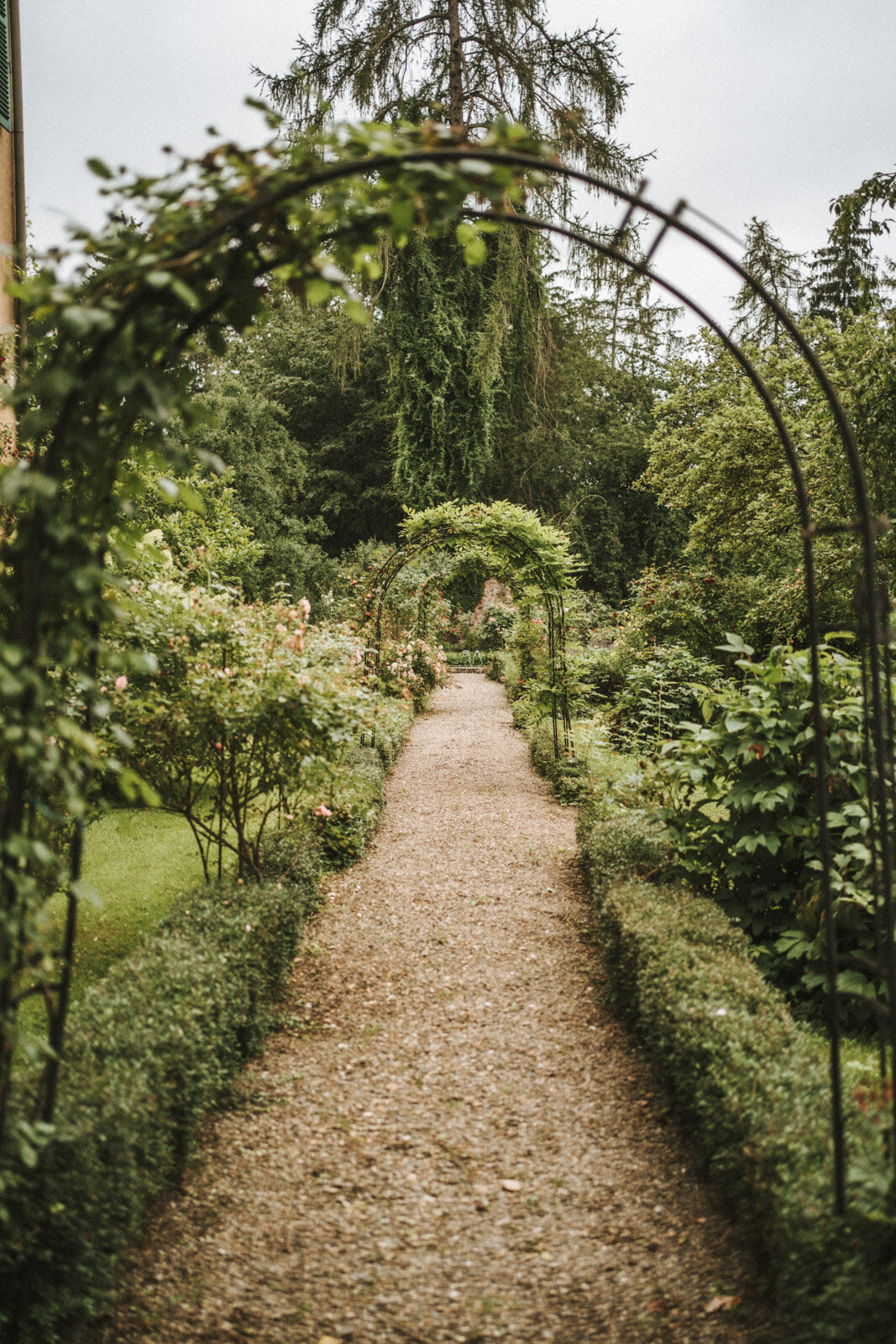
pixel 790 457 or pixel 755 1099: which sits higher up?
pixel 790 457

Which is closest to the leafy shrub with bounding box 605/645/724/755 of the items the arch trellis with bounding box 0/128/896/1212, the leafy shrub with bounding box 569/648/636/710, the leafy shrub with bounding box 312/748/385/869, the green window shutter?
the leafy shrub with bounding box 569/648/636/710

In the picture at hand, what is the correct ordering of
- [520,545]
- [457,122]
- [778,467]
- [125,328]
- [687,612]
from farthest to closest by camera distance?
1. [457,122]
2. [778,467]
3. [687,612]
4. [520,545]
5. [125,328]

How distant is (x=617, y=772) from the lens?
732 cm

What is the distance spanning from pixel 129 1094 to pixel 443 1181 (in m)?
1.22

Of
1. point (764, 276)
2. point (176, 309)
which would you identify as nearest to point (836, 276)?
point (764, 276)

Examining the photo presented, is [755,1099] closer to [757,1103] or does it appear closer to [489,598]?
[757,1103]

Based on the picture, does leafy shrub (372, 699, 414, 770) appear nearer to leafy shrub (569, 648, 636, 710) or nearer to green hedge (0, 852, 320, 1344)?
leafy shrub (569, 648, 636, 710)

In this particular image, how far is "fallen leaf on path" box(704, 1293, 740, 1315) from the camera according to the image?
84.7 inches

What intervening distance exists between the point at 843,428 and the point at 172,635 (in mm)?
3381

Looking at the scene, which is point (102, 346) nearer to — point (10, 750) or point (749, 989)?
point (10, 750)

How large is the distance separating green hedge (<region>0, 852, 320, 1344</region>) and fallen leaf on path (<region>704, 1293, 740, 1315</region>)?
1588mm

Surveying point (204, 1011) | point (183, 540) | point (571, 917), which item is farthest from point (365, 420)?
point (204, 1011)

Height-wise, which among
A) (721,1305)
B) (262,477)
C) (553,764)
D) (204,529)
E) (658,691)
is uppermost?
(262,477)

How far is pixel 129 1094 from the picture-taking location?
2338 mm
